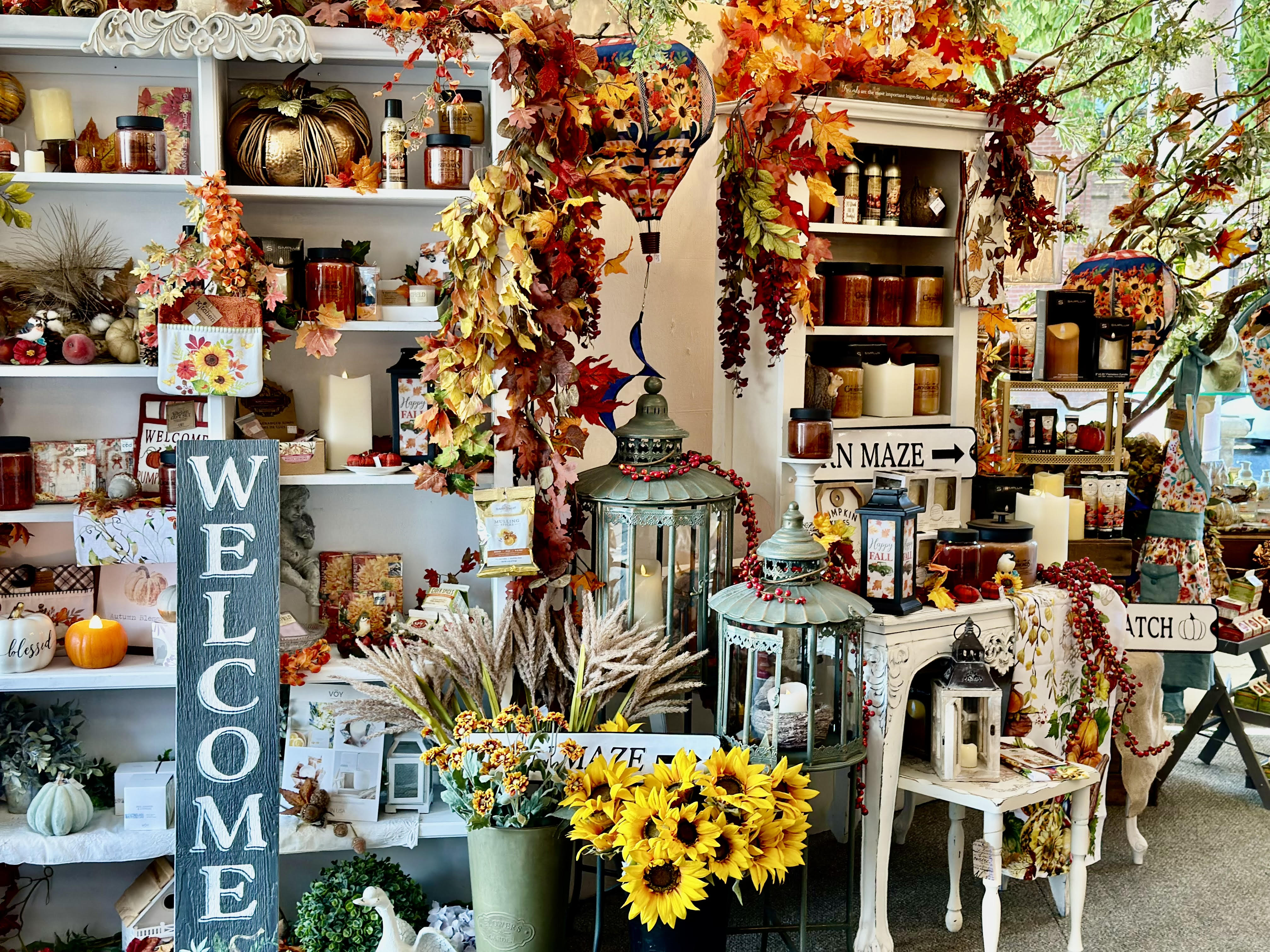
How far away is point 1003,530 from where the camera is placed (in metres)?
3.02

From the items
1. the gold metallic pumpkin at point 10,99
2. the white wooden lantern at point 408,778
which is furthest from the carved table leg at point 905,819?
the gold metallic pumpkin at point 10,99

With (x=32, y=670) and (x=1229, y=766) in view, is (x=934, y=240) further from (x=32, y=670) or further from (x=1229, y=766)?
(x=32, y=670)

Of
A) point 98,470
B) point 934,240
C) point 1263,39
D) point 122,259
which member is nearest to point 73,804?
point 98,470

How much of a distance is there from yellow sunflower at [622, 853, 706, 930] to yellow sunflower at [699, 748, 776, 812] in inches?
5.6

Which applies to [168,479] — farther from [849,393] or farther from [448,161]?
[849,393]

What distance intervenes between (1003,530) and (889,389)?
1.85ft

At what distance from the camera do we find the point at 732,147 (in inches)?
119

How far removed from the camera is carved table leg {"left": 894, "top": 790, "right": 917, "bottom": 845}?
3.48 m

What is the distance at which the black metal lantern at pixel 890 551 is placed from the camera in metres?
2.74

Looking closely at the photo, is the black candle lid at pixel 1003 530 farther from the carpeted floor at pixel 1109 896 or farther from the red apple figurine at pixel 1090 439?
the carpeted floor at pixel 1109 896

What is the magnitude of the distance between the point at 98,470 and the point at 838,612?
185 centimetres

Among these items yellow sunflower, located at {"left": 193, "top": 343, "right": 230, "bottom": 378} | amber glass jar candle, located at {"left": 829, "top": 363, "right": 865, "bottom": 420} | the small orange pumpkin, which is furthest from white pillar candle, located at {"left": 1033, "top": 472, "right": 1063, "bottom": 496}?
the small orange pumpkin

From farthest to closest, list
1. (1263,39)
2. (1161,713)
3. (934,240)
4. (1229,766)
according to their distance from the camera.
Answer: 1. (1263,39)
2. (1229,766)
3. (1161,713)
4. (934,240)

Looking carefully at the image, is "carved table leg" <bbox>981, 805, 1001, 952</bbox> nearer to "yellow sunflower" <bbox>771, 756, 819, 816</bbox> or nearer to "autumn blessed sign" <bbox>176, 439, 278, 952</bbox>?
"yellow sunflower" <bbox>771, 756, 819, 816</bbox>
